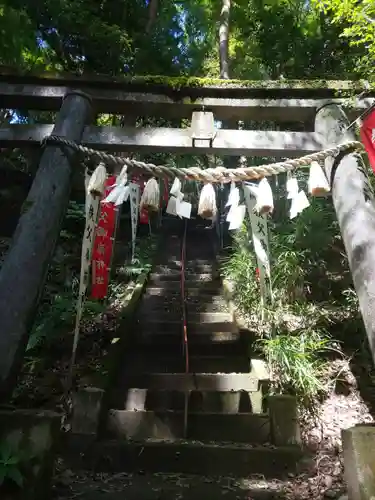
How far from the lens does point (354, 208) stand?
428cm

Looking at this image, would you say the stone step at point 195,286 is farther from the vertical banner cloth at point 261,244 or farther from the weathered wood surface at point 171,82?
the weathered wood surface at point 171,82

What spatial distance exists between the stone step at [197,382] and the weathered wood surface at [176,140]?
2.78m

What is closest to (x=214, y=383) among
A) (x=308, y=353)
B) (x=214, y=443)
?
(x=214, y=443)

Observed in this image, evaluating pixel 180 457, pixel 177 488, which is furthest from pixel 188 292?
pixel 177 488

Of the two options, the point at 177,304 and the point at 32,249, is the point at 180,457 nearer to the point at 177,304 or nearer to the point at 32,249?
the point at 32,249

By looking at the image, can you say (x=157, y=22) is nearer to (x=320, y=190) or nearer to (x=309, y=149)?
(x=309, y=149)

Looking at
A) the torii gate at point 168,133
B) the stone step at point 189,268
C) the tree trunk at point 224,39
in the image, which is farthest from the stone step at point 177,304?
the tree trunk at point 224,39

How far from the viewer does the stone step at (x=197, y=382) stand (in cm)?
507

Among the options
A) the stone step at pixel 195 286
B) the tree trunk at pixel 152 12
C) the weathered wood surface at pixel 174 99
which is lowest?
the stone step at pixel 195 286

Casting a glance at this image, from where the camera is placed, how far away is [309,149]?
17.1 ft

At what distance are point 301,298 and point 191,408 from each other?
262cm

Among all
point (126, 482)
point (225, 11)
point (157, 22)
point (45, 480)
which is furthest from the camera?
point (225, 11)

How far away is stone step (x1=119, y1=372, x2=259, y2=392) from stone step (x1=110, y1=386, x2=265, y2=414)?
119 millimetres

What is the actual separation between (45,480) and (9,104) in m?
4.76
